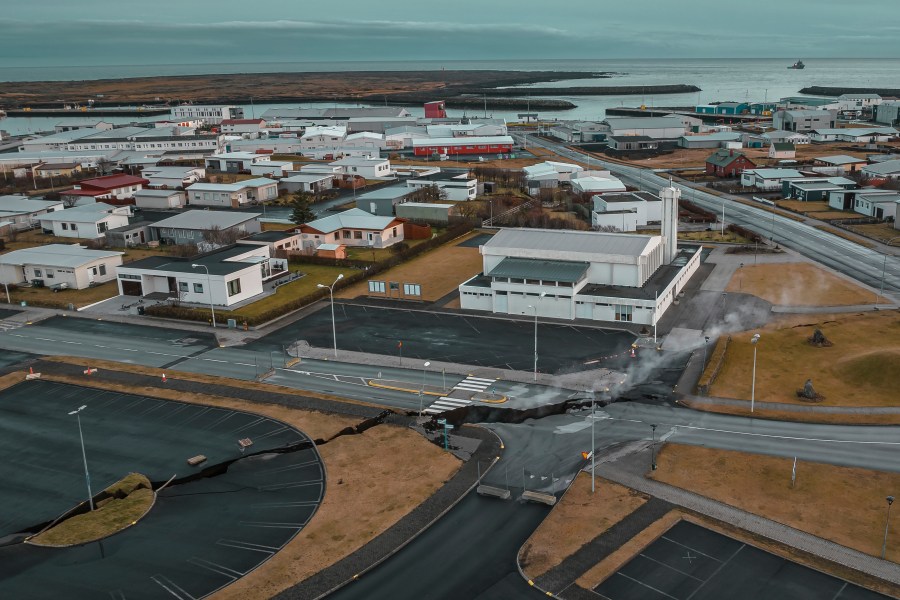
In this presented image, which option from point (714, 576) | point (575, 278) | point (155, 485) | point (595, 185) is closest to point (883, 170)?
point (595, 185)

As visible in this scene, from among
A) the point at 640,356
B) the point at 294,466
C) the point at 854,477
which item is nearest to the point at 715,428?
the point at 854,477

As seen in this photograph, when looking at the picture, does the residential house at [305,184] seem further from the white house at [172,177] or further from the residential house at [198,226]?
the residential house at [198,226]

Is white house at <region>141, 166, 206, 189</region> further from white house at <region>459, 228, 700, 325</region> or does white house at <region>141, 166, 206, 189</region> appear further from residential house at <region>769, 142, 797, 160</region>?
residential house at <region>769, 142, 797, 160</region>

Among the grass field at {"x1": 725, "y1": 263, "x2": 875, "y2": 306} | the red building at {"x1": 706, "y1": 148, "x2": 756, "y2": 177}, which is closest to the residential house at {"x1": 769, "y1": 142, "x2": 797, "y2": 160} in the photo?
the red building at {"x1": 706, "y1": 148, "x2": 756, "y2": 177}

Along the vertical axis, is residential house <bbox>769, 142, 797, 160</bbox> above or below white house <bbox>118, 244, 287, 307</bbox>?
above

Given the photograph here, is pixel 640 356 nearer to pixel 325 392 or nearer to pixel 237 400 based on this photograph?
pixel 325 392

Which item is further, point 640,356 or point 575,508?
point 640,356

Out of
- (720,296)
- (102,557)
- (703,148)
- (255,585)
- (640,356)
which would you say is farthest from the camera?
(703,148)
